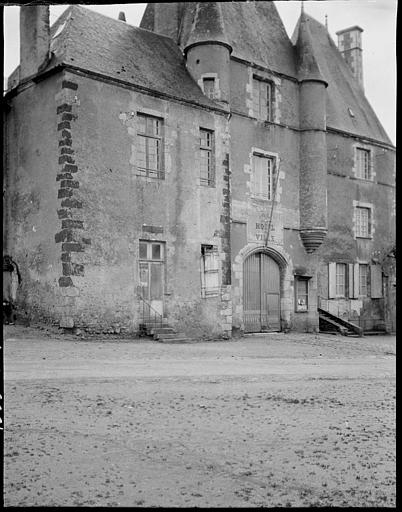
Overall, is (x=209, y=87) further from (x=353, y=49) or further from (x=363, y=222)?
(x=353, y=49)

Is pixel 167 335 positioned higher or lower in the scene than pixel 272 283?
lower

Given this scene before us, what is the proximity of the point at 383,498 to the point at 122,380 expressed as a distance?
16.1ft

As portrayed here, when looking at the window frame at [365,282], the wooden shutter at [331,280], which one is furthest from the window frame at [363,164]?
the wooden shutter at [331,280]

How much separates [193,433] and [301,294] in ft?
52.4

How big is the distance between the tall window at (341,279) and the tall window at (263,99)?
6.23 metres

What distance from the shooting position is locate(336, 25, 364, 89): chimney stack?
28.2m

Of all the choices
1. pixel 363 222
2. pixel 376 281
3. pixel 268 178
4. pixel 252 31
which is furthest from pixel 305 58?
pixel 376 281

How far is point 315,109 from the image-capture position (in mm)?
21953

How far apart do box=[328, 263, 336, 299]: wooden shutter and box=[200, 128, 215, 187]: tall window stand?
676 centimetres

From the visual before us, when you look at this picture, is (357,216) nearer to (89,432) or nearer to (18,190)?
(18,190)

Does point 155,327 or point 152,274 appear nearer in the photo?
point 155,327

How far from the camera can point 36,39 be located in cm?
1634

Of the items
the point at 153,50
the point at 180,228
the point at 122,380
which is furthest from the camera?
the point at 153,50

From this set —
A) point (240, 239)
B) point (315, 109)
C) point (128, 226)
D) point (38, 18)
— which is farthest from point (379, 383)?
point (315, 109)
